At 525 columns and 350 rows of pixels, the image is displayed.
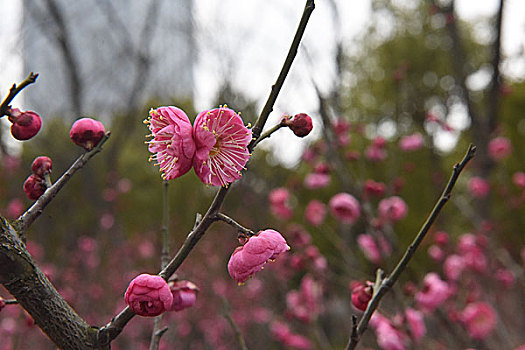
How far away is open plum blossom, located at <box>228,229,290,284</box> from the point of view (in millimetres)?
747

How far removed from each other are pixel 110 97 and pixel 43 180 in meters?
5.12

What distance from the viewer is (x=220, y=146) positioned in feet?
2.84

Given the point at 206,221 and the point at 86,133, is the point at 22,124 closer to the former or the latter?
the point at 86,133

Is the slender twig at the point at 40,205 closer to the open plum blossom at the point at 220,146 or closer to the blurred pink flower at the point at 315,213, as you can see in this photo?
the open plum blossom at the point at 220,146

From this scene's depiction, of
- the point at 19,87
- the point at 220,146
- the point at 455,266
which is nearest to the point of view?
the point at 19,87

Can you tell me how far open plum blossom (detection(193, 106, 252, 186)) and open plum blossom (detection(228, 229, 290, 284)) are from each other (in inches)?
4.3

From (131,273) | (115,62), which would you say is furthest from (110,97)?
(131,273)

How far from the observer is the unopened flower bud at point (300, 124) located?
2.57ft

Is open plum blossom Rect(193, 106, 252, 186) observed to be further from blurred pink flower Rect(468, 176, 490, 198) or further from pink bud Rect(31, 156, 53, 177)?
blurred pink flower Rect(468, 176, 490, 198)

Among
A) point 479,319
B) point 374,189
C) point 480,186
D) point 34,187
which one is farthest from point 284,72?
point 480,186

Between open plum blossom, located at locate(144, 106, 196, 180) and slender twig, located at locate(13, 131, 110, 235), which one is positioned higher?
open plum blossom, located at locate(144, 106, 196, 180)

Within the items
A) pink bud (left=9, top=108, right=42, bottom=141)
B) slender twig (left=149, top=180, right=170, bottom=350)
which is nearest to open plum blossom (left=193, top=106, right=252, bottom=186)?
slender twig (left=149, top=180, right=170, bottom=350)

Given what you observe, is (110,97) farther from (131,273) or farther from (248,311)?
(248,311)

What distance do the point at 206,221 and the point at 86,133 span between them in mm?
300
